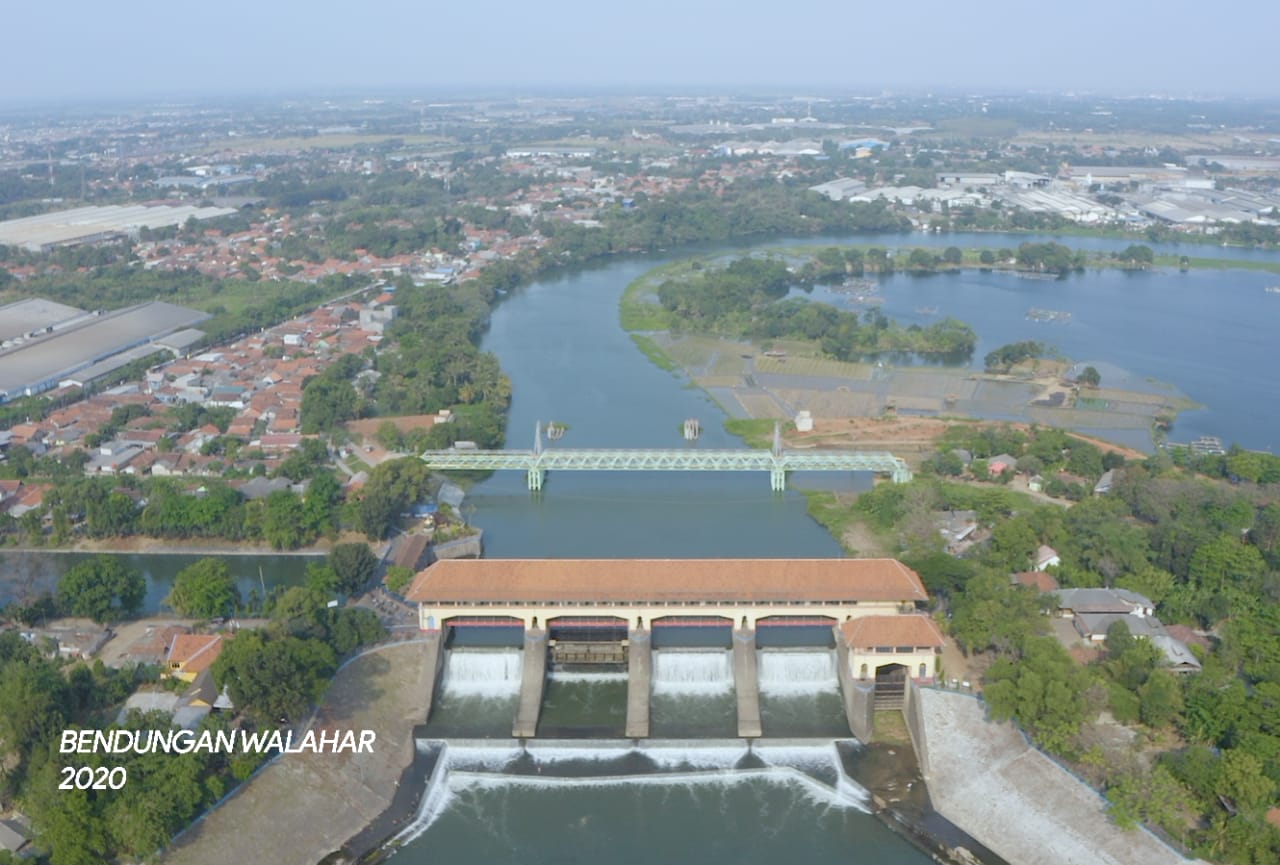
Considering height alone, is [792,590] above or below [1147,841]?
above

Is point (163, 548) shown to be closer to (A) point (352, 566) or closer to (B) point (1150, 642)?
(A) point (352, 566)

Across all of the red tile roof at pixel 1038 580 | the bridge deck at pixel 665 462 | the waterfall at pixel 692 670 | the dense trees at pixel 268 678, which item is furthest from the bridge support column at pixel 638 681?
the bridge deck at pixel 665 462

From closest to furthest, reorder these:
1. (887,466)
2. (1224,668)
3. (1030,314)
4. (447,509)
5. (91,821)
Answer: (91,821)
(1224,668)
(447,509)
(887,466)
(1030,314)

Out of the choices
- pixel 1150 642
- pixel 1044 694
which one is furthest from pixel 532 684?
pixel 1150 642

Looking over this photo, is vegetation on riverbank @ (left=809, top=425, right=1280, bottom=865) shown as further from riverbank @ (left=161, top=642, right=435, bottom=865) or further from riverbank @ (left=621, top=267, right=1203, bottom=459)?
riverbank @ (left=161, top=642, right=435, bottom=865)

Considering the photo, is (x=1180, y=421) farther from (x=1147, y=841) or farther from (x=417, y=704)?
(x=417, y=704)

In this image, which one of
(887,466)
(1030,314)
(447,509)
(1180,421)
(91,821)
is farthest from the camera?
(1030,314)

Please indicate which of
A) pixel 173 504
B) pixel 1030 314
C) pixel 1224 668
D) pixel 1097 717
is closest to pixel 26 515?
pixel 173 504

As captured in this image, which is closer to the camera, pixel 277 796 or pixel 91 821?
pixel 91 821
